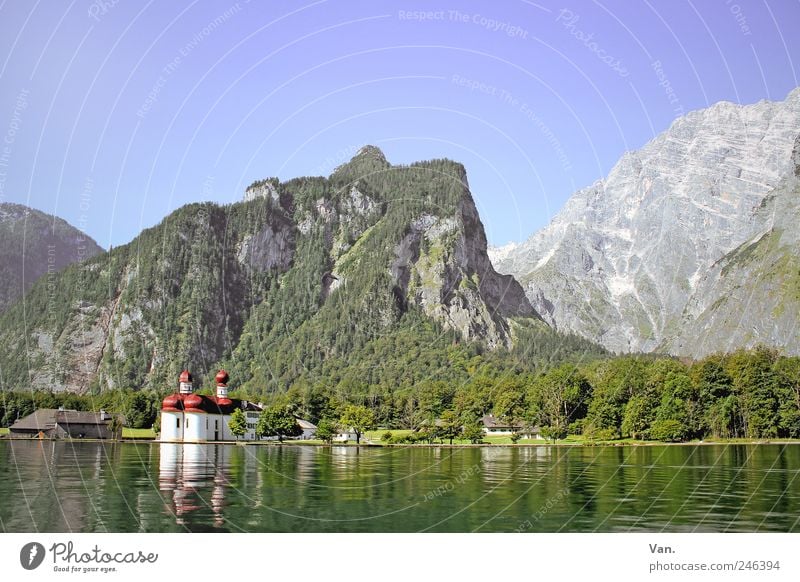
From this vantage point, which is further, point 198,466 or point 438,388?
→ point 438,388

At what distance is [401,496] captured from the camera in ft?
167

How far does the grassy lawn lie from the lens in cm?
15023

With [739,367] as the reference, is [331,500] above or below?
below

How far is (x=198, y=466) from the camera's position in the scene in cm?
7719

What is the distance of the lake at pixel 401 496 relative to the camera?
128 feet

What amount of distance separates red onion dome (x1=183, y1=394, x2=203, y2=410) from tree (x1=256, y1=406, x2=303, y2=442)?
11.3m

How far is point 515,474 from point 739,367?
90.8 m

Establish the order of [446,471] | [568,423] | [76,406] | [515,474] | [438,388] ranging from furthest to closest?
1. [76,406]
2. [438,388]
3. [568,423]
4. [446,471]
5. [515,474]

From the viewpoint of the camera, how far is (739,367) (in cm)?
14262

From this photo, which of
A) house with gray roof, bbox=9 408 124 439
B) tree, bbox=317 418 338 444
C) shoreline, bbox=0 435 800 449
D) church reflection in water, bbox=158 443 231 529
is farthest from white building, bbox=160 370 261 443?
church reflection in water, bbox=158 443 231 529

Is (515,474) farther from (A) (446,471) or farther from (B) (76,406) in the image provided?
(B) (76,406)

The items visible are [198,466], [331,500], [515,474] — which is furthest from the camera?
[198,466]

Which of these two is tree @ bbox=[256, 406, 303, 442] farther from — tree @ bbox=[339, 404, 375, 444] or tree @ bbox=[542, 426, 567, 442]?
tree @ bbox=[542, 426, 567, 442]
